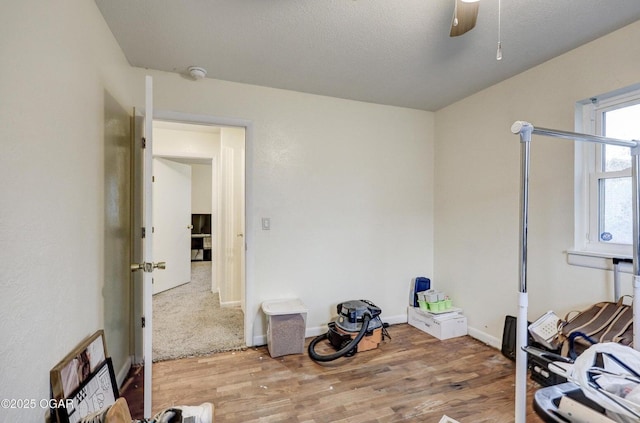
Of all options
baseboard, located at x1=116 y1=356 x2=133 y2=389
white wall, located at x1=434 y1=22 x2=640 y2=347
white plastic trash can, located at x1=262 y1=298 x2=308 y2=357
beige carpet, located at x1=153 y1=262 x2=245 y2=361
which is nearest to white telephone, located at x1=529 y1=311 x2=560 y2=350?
white wall, located at x1=434 y1=22 x2=640 y2=347

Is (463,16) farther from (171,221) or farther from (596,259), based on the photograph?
(171,221)

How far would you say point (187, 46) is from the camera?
209 centimetres

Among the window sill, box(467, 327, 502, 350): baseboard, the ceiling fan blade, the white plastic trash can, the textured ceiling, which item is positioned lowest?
box(467, 327, 502, 350): baseboard

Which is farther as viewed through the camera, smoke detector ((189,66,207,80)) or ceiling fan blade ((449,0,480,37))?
smoke detector ((189,66,207,80))

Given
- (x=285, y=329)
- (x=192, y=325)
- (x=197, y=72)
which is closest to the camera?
(x=197, y=72)

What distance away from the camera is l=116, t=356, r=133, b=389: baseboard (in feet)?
6.70

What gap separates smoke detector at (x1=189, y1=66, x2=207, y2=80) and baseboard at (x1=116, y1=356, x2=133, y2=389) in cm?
231

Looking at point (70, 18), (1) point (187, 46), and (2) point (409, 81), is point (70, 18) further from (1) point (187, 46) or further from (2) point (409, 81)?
(2) point (409, 81)

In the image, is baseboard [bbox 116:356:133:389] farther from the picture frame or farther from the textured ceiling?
the textured ceiling

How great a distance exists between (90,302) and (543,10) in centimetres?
298

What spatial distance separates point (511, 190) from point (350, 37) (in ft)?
6.19

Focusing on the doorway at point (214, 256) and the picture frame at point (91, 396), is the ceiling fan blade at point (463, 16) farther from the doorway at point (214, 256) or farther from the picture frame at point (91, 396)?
the picture frame at point (91, 396)

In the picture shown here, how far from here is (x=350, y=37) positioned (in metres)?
1.96

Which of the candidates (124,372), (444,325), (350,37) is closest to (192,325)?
(124,372)
